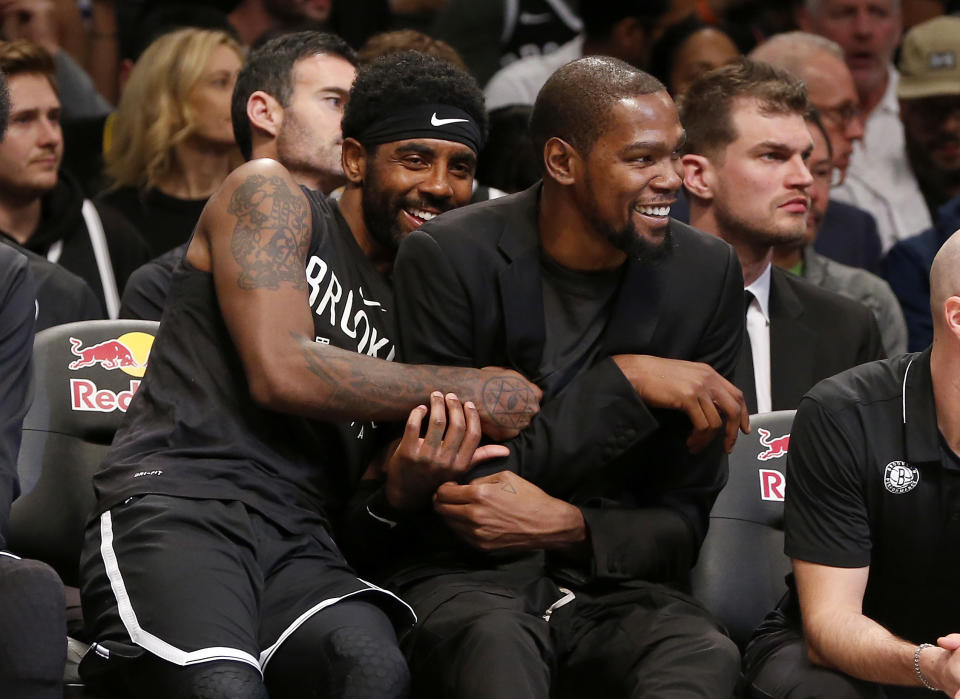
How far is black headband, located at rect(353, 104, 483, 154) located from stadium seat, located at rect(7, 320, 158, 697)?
28.9 inches

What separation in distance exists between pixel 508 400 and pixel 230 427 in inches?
23.4

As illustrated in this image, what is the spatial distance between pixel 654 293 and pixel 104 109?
3.52 m

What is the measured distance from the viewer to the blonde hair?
18.4ft

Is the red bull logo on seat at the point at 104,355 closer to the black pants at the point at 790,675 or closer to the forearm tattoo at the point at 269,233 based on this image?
the forearm tattoo at the point at 269,233

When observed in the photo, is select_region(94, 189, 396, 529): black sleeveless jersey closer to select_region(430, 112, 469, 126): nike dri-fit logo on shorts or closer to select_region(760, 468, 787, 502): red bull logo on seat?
select_region(430, 112, 469, 126): nike dri-fit logo on shorts

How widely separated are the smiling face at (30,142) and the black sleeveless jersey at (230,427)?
178cm

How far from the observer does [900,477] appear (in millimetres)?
3285

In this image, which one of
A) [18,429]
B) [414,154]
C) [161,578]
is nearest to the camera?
[161,578]

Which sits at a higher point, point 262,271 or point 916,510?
point 262,271

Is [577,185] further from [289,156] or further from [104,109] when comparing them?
[104,109]

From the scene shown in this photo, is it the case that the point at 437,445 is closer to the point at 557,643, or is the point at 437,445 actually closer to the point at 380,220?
the point at 557,643

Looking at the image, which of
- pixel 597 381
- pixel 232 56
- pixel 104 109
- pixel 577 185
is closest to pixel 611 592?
pixel 597 381

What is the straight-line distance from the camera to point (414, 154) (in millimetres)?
3752

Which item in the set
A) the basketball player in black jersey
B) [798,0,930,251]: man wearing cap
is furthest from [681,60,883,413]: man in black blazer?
[798,0,930,251]: man wearing cap
